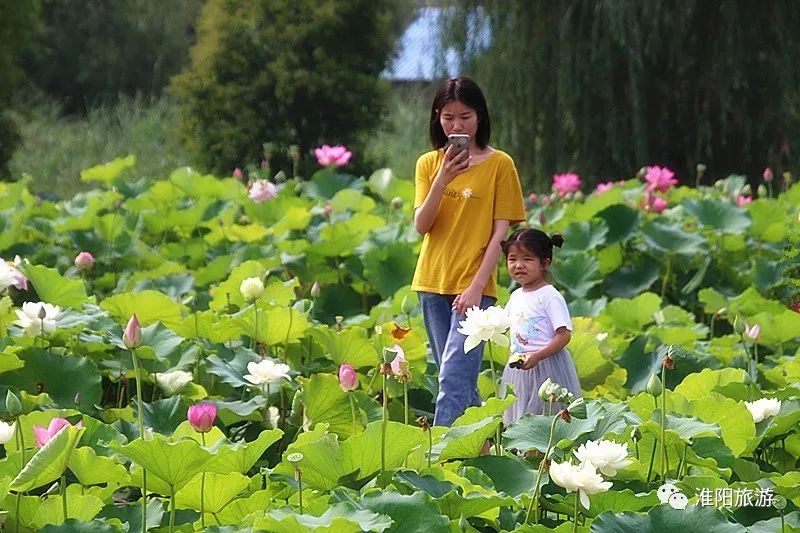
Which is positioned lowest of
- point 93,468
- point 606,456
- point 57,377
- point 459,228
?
point 57,377

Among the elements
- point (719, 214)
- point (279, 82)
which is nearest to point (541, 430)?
point (719, 214)

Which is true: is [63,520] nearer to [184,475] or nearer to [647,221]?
[184,475]

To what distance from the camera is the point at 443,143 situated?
3.00m

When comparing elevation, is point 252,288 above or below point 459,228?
below

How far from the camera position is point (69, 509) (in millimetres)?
2059

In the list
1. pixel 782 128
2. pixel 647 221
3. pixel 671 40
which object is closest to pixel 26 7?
pixel 671 40

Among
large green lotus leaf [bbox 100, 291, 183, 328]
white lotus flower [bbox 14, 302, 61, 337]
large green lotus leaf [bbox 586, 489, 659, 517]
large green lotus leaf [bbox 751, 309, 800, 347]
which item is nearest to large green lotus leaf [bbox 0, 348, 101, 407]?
white lotus flower [bbox 14, 302, 61, 337]

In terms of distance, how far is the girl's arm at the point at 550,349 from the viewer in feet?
8.87

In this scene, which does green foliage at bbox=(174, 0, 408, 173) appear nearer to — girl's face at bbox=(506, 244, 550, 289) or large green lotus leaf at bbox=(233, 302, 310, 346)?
large green lotus leaf at bbox=(233, 302, 310, 346)

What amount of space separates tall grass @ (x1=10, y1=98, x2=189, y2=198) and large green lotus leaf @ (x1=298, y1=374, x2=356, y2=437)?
25.8ft

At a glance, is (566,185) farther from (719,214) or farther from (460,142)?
(460,142)

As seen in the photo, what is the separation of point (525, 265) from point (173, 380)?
857 mm

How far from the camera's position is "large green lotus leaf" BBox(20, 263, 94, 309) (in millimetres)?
3270

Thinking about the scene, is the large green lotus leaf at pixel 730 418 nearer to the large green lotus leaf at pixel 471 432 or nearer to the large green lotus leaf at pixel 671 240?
the large green lotus leaf at pixel 471 432
